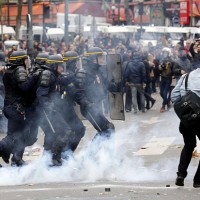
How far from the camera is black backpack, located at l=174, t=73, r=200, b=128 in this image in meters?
10.4

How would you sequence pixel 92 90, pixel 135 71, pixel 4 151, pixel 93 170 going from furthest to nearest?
pixel 135 71
pixel 92 90
pixel 4 151
pixel 93 170

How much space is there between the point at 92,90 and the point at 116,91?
422mm

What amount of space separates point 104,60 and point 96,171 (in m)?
2.04

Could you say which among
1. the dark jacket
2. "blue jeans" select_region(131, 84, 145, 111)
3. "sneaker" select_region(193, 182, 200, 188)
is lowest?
"blue jeans" select_region(131, 84, 145, 111)

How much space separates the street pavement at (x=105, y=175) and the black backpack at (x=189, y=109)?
0.77 metres

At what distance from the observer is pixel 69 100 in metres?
13.0

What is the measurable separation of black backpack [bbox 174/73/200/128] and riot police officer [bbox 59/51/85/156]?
8.87ft

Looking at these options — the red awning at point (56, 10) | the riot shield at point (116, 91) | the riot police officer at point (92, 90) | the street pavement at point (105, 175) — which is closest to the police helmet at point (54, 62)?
the riot police officer at point (92, 90)

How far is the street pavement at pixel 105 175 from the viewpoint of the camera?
10352 mm

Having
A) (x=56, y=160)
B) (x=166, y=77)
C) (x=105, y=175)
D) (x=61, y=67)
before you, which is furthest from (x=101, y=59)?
(x=166, y=77)

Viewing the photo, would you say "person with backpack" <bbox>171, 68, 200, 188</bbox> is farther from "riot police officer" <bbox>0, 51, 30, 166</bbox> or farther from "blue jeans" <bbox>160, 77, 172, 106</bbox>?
"blue jeans" <bbox>160, 77, 172, 106</bbox>

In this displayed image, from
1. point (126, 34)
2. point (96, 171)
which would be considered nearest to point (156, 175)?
point (96, 171)

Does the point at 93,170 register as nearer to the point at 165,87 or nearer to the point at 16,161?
the point at 16,161

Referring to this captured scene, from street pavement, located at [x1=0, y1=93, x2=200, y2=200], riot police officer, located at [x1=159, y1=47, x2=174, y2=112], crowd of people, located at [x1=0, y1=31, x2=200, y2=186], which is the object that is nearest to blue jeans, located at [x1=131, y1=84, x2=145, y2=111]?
riot police officer, located at [x1=159, y1=47, x2=174, y2=112]
